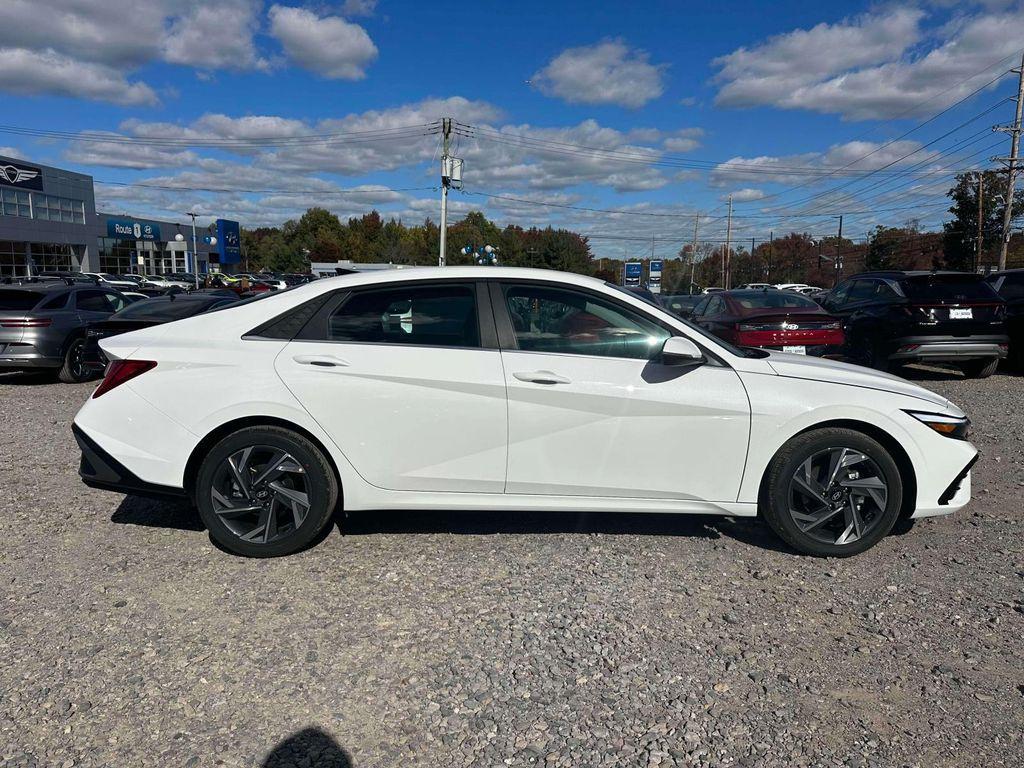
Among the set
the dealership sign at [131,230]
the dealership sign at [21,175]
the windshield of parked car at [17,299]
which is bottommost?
the windshield of parked car at [17,299]

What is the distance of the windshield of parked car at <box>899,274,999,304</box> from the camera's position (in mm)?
9664

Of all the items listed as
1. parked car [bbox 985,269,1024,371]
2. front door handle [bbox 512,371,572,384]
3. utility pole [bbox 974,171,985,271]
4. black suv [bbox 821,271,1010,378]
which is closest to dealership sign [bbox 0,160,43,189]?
black suv [bbox 821,271,1010,378]

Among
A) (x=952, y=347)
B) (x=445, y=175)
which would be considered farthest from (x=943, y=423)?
(x=445, y=175)

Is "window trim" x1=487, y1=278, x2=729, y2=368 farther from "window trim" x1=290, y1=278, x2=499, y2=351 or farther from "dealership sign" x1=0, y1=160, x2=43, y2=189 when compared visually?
"dealership sign" x1=0, y1=160, x2=43, y2=189

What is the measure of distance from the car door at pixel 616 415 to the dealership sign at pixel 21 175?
205 feet

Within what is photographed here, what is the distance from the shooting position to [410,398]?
3.73 m

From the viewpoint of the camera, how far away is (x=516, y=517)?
15.1ft

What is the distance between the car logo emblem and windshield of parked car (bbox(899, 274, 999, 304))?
6170 centimetres

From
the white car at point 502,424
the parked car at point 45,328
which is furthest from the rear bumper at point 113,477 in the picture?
the parked car at point 45,328

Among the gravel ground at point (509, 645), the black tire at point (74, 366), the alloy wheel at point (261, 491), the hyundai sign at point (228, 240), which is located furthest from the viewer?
the hyundai sign at point (228, 240)

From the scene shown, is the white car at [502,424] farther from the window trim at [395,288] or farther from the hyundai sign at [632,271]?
the hyundai sign at [632,271]

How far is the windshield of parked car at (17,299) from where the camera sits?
9930mm

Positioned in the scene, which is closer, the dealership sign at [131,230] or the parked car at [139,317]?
the parked car at [139,317]

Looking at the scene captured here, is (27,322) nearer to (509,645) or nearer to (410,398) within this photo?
(410,398)
